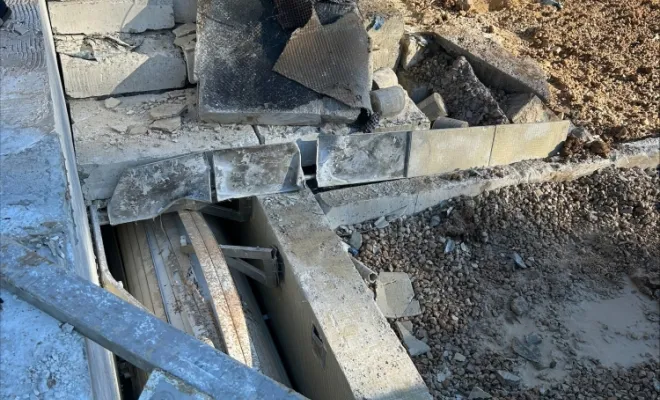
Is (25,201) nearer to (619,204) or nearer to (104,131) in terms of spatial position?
(104,131)

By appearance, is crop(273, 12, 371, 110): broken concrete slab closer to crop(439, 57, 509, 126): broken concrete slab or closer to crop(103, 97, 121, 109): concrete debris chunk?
crop(439, 57, 509, 126): broken concrete slab

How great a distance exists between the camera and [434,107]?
529 centimetres

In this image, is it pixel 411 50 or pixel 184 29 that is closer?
pixel 184 29

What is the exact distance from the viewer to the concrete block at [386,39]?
550 centimetres

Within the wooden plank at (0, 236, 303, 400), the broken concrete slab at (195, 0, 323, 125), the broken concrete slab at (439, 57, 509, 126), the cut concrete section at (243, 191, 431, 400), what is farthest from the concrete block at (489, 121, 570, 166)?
the wooden plank at (0, 236, 303, 400)

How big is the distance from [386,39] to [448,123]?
1.13m

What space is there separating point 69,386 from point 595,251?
400 cm

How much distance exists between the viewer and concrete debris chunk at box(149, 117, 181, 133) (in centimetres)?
459

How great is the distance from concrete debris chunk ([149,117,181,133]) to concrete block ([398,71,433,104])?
2.25 m

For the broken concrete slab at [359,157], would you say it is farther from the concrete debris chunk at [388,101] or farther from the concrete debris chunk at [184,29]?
the concrete debris chunk at [184,29]

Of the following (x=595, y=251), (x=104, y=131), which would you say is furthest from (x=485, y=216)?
(x=104, y=131)

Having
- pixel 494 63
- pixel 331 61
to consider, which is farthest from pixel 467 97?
pixel 331 61

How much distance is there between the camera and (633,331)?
14.2ft

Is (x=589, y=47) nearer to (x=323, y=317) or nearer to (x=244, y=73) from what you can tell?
(x=244, y=73)
